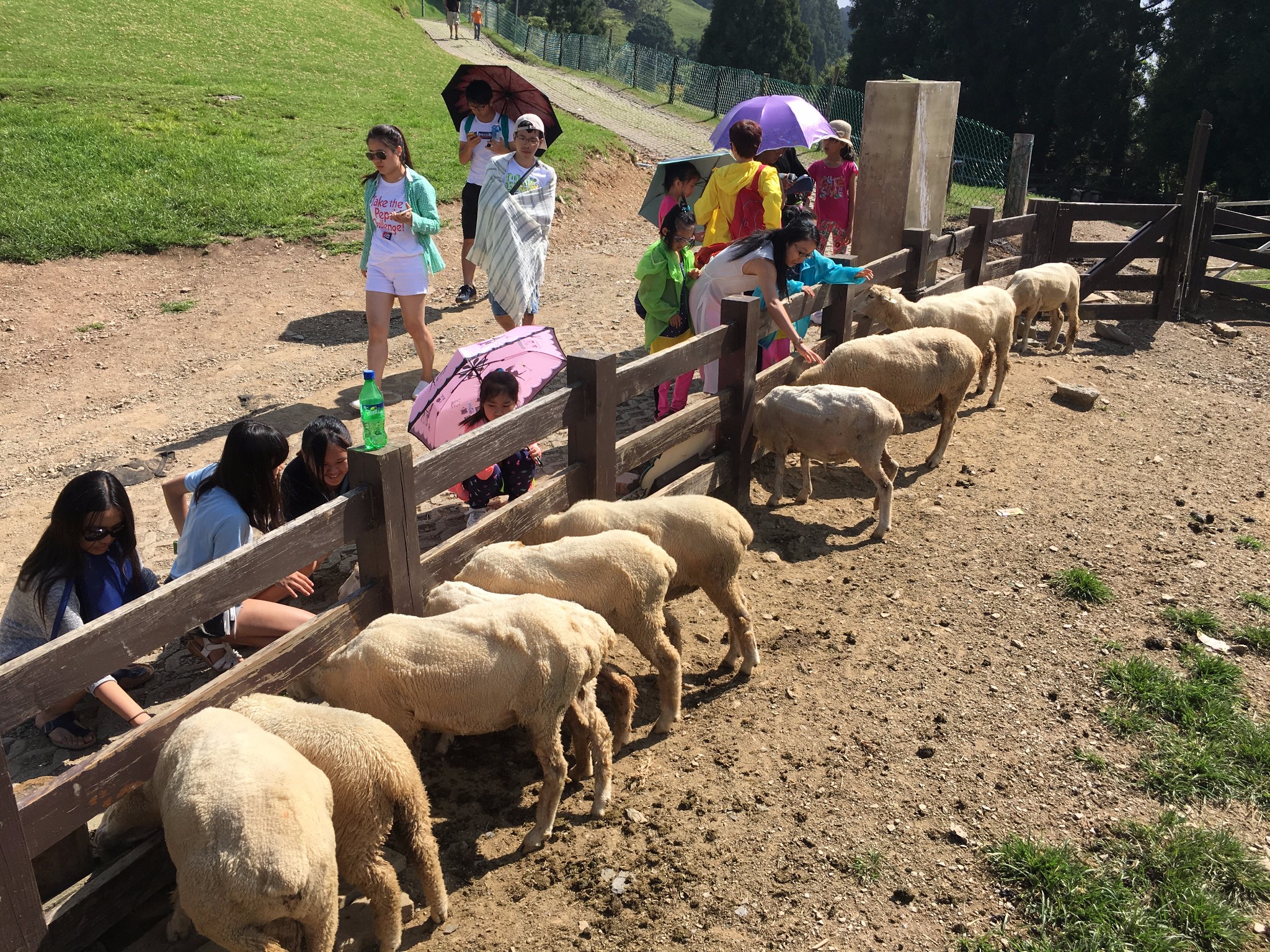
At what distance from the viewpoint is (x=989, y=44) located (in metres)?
36.5

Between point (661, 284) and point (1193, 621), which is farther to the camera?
point (661, 284)

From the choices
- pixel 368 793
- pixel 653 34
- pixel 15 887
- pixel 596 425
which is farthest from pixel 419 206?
pixel 653 34

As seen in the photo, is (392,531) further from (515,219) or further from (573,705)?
(515,219)

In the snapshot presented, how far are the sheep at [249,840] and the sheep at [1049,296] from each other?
918 cm

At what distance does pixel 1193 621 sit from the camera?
223 inches

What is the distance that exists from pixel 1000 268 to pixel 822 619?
774cm

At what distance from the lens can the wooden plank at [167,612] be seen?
3.02 m

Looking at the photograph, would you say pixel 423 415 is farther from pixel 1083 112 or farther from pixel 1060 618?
pixel 1083 112

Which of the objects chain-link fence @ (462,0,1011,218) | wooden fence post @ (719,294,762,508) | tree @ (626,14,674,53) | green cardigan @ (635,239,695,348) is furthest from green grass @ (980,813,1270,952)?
tree @ (626,14,674,53)

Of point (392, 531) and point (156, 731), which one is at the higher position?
point (392, 531)

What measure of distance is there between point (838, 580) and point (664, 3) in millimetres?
173242

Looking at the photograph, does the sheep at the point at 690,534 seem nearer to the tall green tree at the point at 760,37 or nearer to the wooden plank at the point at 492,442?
the wooden plank at the point at 492,442

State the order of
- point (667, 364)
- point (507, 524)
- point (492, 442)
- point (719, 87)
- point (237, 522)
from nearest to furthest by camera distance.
A: point (492, 442), point (237, 522), point (507, 524), point (667, 364), point (719, 87)

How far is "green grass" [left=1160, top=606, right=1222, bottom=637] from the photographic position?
5.64 meters
